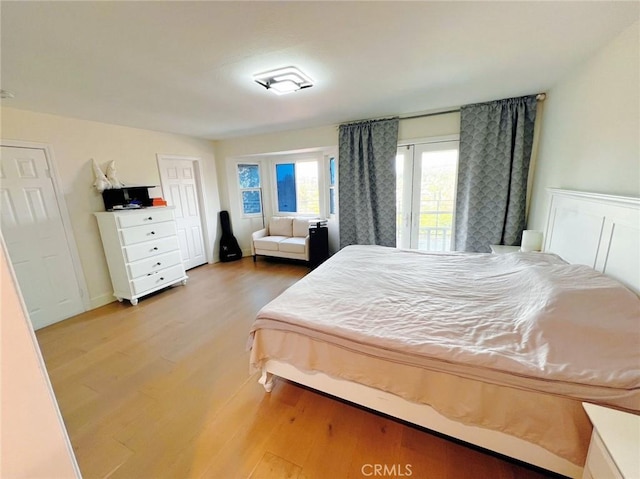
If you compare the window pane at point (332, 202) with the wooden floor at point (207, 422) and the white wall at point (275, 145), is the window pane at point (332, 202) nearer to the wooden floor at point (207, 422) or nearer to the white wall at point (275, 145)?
the white wall at point (275, 145)

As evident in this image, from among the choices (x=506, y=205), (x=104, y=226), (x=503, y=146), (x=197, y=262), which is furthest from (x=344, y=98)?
(x=197, y=262)

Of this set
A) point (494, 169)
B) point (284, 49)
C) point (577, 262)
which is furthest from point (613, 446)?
point (494, 169)

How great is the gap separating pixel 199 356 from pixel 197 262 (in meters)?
2.97

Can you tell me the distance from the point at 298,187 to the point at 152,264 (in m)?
2.98

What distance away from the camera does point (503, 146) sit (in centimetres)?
297

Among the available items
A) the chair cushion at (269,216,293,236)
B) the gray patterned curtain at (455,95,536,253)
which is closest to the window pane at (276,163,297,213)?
the chair cushion at (269,216,293,236)

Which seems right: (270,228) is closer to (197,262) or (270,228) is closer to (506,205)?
(197,262)

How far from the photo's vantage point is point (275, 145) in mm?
4395

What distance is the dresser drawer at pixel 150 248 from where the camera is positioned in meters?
3.21

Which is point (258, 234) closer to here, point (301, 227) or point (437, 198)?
point (301, 227)

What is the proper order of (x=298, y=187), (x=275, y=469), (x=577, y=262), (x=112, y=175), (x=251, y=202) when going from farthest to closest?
(x=251, y=202), (x=298, y=187), (x=112, y=175), (x=577, y=262), (x=275, y=469)

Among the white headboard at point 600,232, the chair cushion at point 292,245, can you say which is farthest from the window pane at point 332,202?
the white headboard at point 600,232

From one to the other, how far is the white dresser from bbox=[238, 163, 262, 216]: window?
1831mm

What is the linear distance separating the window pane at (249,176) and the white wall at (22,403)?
16.2 ft
